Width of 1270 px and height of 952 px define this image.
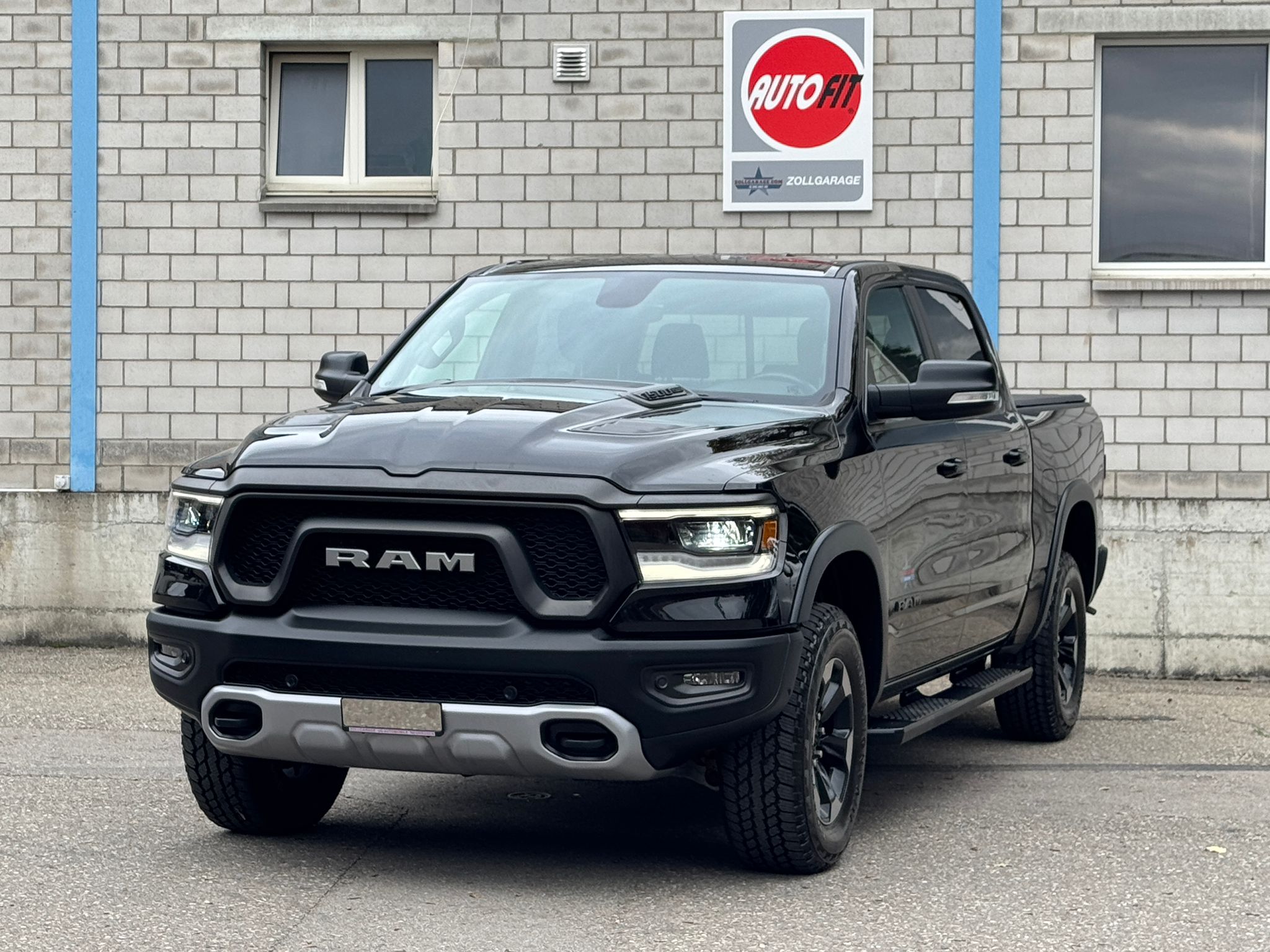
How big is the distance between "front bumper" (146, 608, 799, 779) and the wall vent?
691cm

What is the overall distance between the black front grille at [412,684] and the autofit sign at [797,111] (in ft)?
22.2

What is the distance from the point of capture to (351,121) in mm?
11938

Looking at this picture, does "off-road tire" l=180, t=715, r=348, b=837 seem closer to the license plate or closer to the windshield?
the license plate

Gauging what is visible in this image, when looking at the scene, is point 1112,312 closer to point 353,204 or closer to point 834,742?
point 353,204

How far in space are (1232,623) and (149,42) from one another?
24.0 ft

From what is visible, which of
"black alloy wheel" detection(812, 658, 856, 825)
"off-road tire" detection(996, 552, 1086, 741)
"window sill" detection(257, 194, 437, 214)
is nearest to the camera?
"black alloy wheel" detection(812, 658, 856, 825)

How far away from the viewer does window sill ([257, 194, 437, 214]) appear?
11.7 metres

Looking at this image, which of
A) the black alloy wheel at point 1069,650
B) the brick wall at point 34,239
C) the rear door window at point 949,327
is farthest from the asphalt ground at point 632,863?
the brick wall at point 34,239

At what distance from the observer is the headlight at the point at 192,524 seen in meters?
5.47

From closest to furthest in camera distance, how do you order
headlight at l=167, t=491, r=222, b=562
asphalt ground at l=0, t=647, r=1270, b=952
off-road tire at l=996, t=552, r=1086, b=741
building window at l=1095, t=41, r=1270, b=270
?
1. asphalt ground at l=0, t=647, r=1270, b=952
2. headlight at l=167, t=491, r=222, b=562
3. off-road tire at l=996, t=552, r=1086, b=741
4. building window at l=1095, t=41, r=1270, b=270

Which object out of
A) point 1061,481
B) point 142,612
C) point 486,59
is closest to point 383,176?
point 486,59

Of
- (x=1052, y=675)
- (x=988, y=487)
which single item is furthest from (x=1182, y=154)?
(x=988, y=487)

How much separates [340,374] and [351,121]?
552 centimetres

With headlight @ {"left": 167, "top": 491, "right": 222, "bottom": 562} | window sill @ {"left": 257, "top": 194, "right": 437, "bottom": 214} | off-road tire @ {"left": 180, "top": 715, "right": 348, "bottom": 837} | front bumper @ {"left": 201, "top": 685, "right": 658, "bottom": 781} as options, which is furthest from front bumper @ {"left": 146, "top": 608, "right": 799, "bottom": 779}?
window sill @ {"left": 257, "top": 194, "right": 437, "bottom": 214}
